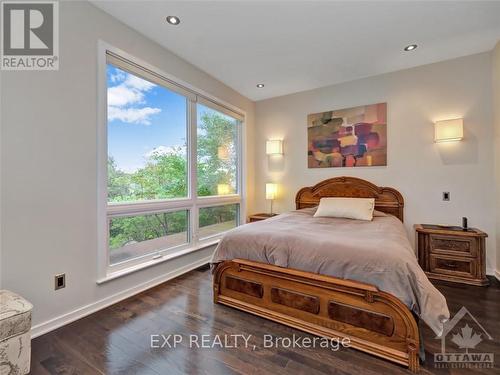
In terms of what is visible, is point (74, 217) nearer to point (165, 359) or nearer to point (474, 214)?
point (165, 359)

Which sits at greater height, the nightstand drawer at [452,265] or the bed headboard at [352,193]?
the bed headboard at [352,193]

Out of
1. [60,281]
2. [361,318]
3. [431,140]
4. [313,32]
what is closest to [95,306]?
[60,281]

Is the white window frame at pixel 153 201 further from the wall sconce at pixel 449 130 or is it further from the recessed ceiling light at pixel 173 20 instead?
the wall sconce at pixel 449 130

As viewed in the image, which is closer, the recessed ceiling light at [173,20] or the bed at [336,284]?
the bed at [336,284]

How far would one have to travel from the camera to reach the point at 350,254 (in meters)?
1.70

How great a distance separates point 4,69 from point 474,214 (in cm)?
495

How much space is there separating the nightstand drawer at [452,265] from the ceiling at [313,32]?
8.25 ft

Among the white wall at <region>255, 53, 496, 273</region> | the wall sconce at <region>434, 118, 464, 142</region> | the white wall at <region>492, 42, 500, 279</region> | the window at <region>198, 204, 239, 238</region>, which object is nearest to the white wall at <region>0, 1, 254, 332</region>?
the window at <region>198, 204, 239, 238</region>

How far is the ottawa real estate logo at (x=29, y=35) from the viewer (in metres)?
1.72

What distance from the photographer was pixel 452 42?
269cm

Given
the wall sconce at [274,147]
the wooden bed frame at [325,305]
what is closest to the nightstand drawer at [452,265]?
the wooden bed frame at [325,305]

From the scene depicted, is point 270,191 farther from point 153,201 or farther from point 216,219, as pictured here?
point 153,201

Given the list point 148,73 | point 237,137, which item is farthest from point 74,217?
point 237,137

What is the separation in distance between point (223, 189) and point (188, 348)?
260 centimetres
